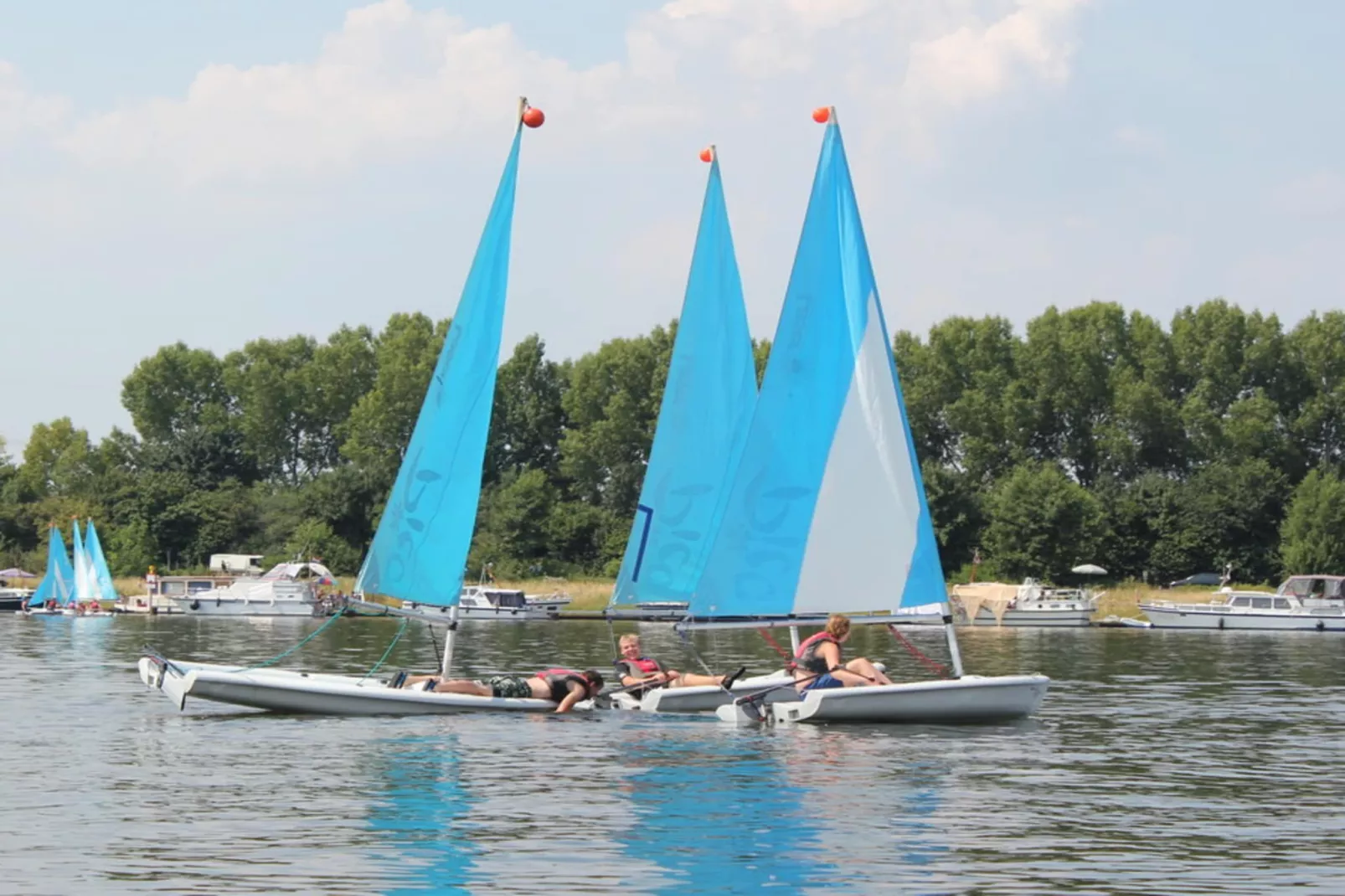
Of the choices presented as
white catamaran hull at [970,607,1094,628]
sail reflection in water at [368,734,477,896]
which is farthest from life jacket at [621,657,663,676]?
white catamaran hull at [970,607,1094,628]

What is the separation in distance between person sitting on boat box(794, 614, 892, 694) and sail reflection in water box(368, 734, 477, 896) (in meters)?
6.73

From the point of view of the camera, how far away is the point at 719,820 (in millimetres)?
22203

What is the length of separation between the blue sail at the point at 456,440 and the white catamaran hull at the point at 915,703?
261 inches

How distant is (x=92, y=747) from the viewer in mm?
29625

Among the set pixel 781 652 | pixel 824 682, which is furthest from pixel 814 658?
pixel 781 652

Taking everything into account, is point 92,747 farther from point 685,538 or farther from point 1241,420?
point 1241,420

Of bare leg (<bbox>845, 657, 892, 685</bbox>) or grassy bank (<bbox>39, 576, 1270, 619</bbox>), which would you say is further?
grassy bank (<bbox>39, 576, 1270, 619</bbox>)

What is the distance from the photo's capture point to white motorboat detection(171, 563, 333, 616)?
10294 centimetres

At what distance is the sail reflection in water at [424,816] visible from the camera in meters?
18.7

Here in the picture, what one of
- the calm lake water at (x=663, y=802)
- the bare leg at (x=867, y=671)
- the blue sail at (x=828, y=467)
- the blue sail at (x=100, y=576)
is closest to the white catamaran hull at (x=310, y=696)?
the calm lake water at (x=663, y=802)

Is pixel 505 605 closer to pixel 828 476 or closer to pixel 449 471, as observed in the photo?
pixel 449 471

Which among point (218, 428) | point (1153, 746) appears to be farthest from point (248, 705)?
point (218, 428)

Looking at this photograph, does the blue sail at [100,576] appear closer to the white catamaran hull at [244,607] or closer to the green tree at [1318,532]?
the white catamaran hull at [244,607]

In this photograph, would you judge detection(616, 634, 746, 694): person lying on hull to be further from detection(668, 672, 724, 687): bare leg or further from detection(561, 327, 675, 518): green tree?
detection(561, 327, 675, 518): green tree
